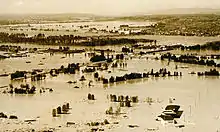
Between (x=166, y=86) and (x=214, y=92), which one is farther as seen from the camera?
(x=166, y=86)

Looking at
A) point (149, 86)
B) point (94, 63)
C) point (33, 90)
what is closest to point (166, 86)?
point (149, 86)

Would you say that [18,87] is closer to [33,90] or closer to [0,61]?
[33,90]

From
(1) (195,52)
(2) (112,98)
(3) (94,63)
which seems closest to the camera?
(2) (112,98)

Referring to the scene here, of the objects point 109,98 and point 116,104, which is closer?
point 116,104

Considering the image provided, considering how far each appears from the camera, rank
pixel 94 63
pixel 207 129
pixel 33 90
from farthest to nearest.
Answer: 1. pixel 94 63
2. pixel 33 90
3. pixel 207 129
